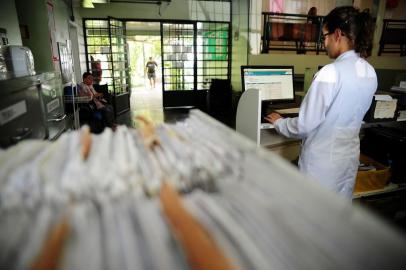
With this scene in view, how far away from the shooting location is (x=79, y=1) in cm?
591

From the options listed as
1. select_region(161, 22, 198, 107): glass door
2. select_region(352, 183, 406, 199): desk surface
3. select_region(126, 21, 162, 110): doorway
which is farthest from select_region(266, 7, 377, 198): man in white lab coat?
select_region(126, 21, 162, 110): doorway

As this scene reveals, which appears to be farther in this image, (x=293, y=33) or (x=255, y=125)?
(x=293, y=33)

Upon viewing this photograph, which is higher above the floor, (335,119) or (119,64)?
(119,64)

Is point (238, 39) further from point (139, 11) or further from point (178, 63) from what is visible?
point (139, 11)

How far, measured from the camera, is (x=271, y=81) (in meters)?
2.36

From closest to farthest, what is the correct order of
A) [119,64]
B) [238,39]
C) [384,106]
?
[384,106]
[238,39]
[119,64]

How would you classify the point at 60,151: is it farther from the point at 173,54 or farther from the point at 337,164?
the point at 173,54

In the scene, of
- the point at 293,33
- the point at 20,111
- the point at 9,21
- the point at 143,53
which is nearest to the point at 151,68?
the point at 143,53

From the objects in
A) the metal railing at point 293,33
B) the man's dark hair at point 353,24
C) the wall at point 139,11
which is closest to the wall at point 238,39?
the metal railing at point 293,33

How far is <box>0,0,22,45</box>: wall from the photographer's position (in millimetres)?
2350

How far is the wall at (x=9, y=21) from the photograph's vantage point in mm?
2350

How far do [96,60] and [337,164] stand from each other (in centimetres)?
670

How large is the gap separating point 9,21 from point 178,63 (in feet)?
15.9

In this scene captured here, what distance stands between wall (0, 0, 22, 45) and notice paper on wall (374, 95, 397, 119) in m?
3.24
